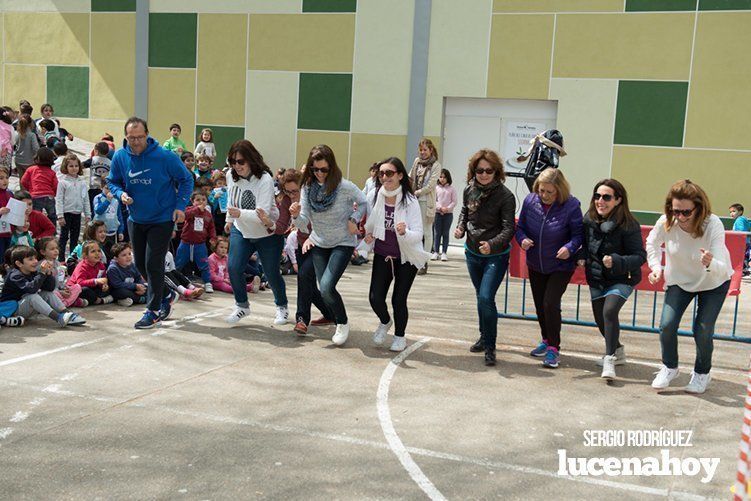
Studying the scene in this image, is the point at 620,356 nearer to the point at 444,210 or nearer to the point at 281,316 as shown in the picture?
the point at 281,316

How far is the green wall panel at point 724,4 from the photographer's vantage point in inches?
612

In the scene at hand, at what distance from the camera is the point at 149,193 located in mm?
8336

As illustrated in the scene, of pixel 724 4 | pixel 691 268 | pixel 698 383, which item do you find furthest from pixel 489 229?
pixel 724 4

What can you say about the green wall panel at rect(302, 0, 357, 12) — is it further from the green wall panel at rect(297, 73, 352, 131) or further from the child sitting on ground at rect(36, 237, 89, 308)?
the child sitting on ground at rect(36, 237, 89, 308)

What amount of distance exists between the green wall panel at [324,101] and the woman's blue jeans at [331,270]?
10666mm

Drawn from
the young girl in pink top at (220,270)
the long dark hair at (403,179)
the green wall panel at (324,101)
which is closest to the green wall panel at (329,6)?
the green wall panel at (324,101)

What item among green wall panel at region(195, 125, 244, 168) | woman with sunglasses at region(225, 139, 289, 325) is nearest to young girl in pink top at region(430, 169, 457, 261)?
green wall panel at region(195, 125, 244, 168)

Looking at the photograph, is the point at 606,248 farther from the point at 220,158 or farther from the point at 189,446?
the point at 220,158

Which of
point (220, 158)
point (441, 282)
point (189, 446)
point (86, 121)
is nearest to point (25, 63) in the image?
point (86, 121)

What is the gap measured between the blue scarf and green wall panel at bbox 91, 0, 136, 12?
1367cm

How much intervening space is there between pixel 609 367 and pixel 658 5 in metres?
11.4

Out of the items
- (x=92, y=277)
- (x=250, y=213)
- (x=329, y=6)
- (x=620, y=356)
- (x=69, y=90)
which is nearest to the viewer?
(x=620, y=356)

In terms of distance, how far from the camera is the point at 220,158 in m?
19.3

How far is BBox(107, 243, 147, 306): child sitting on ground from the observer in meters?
9.77
